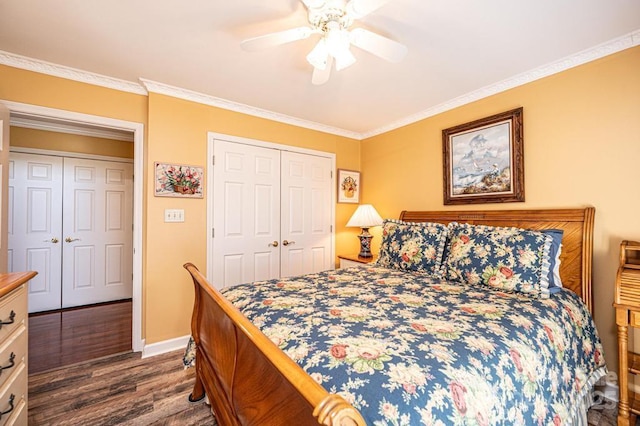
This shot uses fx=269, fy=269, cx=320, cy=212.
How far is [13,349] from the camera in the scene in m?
1.25

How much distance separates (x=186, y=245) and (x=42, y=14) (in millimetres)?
1852

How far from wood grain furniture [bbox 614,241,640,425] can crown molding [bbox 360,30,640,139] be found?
52.6 inches

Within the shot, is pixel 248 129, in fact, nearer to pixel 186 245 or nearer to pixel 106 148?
pixel 186 245

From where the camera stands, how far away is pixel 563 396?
4.10 feet

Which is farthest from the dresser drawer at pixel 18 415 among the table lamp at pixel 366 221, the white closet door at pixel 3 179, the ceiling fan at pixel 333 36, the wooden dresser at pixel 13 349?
the table lamp at pixel 366 221

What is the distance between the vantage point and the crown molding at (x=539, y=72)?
1.80 meters

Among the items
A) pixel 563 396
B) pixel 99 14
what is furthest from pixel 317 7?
pixel 563 396

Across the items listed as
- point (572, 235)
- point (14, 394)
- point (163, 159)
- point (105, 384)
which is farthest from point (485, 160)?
point (105, 384)

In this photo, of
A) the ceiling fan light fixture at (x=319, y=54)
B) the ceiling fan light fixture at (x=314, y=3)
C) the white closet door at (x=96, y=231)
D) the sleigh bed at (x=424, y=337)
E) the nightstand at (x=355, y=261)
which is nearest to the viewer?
the sleigh bed at (x=424, y=337)

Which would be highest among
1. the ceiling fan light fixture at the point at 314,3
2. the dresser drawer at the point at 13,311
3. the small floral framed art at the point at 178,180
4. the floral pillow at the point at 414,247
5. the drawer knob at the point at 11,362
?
the ceiling fan light fixture at the point at 314,3

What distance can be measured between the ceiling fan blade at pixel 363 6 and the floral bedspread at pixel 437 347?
150 centimetres

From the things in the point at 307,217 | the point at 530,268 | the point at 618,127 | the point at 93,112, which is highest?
the point at 93,112

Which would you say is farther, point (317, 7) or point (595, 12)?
point (595, 12)

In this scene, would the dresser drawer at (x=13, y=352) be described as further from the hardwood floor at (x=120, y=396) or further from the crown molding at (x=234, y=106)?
the crown molding at (x=234, y=106)
